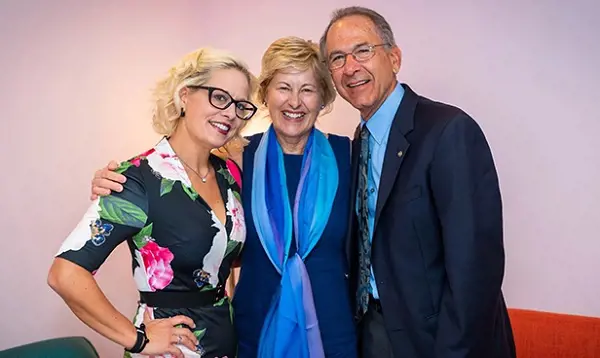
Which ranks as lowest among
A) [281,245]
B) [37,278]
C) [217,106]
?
[37,278]

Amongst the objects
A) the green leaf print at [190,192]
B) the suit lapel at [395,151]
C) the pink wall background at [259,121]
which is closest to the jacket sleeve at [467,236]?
the suit lapel at [395,151]

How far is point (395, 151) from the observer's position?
159 centimetres

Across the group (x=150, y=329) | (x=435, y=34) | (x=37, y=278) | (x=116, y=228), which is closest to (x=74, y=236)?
(x=116, y=228)

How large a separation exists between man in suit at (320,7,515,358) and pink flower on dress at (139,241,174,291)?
24.0 inches

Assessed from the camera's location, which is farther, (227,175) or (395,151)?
(227,175)

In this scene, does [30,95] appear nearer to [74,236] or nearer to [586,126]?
[74,236]

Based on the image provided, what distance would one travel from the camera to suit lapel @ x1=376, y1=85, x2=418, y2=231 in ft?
5.14

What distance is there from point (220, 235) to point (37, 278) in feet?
5.35

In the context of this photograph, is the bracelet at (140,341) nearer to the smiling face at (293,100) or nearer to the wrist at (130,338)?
the wrist at (130,338)

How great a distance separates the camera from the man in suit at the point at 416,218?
1440mm

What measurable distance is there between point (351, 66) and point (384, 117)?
0.66ft

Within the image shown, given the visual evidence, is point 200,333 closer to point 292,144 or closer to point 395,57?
point 292,144

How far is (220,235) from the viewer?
5.35 ft

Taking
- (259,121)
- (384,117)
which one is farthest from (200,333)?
(259,121)
